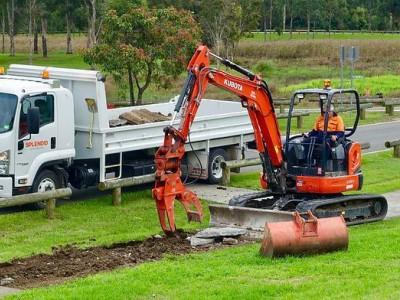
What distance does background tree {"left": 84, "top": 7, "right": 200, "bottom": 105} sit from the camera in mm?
31078

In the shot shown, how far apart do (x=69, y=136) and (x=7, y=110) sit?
1487mm

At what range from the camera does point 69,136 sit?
1980cm

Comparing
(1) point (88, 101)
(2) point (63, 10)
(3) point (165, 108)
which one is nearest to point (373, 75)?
(2) point (63, 10)

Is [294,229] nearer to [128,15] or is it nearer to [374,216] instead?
[374,216]

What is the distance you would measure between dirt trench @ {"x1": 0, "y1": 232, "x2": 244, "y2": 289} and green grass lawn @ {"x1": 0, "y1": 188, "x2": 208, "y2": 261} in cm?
54

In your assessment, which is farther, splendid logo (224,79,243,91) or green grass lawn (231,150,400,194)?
green grass lawn (231,150,400,194)

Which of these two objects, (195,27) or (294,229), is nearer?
(294,229)

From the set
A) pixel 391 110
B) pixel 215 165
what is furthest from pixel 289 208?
pixel 391 110

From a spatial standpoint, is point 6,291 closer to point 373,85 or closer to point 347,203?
point 347,203

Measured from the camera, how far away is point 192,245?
51.5 feet

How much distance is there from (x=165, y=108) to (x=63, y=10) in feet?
193

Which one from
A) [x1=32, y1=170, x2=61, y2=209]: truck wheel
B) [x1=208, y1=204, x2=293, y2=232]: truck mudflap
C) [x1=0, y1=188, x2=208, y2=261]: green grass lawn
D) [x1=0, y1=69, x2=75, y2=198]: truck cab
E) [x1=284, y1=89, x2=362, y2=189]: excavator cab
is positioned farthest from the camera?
[x1=32, y1=170, x2=61, y2=209]: truck wheel

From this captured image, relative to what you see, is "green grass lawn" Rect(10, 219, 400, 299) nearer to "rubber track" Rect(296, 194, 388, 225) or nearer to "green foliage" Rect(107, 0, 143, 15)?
"rubber track" Rect(296, 194, 388, 225)

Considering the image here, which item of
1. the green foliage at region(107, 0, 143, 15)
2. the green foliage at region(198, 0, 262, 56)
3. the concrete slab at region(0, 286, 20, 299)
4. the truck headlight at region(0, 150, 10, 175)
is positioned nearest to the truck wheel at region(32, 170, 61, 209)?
the truck headlight at region(0, 150, 10, 175)
